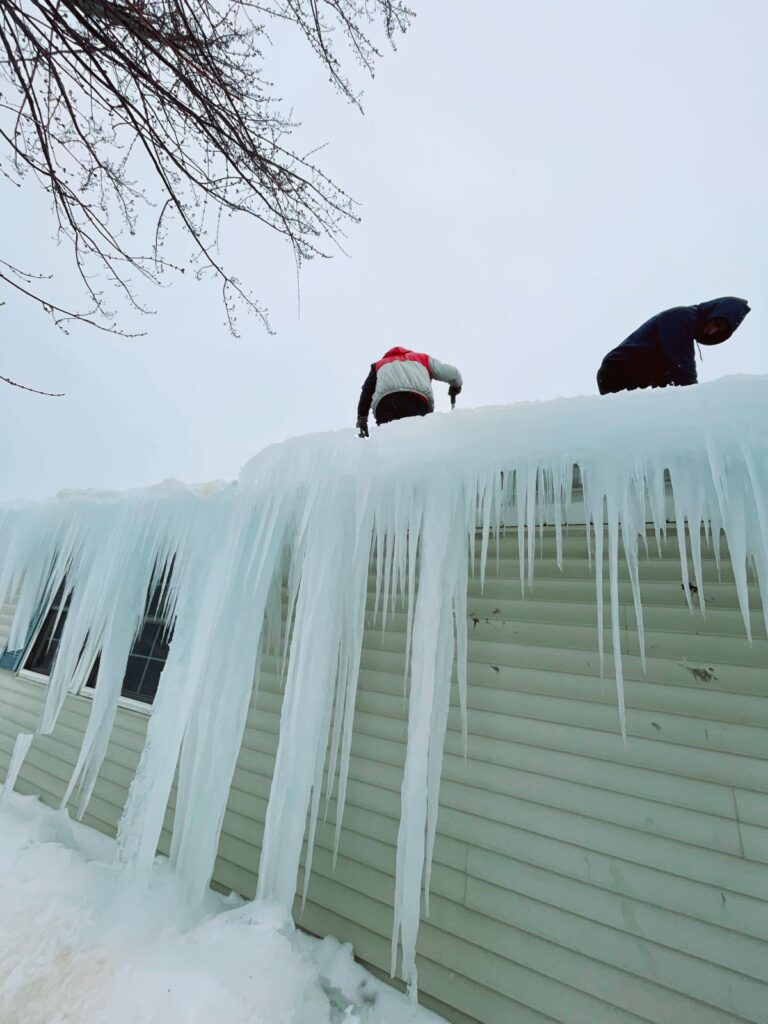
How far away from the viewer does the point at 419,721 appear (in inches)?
69.8

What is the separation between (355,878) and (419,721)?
120 cm

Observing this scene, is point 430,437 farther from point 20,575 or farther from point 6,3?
point 20,575

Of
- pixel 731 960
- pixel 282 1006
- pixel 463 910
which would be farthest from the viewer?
pixel 463 910

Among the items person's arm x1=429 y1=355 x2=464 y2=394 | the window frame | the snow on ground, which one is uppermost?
person's arm x1=429 y1=355 x2=464 y2=394

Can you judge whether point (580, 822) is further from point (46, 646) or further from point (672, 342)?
point (46, 646)

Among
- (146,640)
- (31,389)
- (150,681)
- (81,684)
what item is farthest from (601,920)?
(81,684)

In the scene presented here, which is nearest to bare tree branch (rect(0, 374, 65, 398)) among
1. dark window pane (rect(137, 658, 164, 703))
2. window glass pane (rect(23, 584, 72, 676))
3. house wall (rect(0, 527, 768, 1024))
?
house wall (rect(0, 527, 768, 1024))

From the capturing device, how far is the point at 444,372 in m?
3.21

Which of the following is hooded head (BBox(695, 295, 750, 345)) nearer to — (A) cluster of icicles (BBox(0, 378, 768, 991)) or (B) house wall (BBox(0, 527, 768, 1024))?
(A) cluster of icicles (BBox(0, 378, 768, 991))

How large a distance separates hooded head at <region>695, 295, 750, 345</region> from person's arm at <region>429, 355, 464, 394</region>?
5.05 feet

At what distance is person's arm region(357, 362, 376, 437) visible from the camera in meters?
3.29

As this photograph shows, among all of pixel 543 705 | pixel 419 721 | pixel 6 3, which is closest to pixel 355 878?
pixel 419 721

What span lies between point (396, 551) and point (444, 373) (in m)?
1.82

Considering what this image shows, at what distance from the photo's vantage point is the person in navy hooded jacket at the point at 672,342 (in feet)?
7.59
